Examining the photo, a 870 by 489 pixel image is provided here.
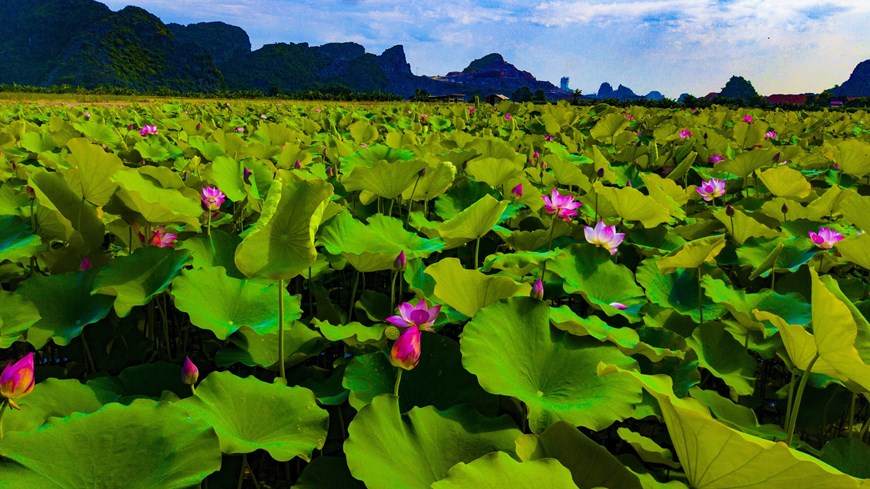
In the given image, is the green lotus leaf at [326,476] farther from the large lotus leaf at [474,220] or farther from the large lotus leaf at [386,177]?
the large lotus leaf at [386,177]

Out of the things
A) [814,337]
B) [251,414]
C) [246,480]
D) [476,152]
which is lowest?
[246,480]

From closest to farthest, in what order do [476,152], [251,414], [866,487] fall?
[866,487], [251,414], [476,152]

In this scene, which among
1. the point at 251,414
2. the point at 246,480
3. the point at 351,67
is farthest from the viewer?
the point at 351,67

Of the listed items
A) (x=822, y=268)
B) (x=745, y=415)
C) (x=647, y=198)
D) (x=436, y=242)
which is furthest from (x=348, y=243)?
(x=822, y=268)

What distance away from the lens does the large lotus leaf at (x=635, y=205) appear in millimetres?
1496

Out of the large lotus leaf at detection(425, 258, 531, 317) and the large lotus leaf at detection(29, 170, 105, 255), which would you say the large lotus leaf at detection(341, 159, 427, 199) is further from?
the large lotus leaf at detection(29, 170, 105, 255)

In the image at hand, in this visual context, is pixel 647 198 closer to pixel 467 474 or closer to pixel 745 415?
pixel 745 415

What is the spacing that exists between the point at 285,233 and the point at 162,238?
0.73 metres

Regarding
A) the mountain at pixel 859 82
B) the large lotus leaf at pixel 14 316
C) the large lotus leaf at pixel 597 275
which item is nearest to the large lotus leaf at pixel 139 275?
the large lotus leaf at pixel 14 316

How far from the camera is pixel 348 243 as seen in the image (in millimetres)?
1399

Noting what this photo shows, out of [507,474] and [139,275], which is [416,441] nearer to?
[507,474]

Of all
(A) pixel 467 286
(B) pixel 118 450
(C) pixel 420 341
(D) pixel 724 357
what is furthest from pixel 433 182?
(B) pixel 118 450

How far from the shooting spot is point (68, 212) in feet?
4.40

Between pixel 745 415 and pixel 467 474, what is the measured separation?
0.65m
